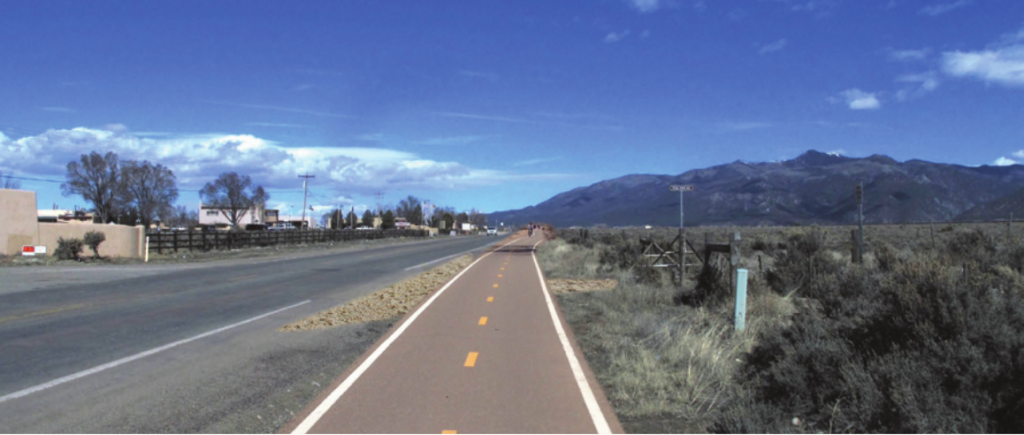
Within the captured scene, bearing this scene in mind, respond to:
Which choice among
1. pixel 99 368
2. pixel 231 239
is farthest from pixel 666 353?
pixel 231 239

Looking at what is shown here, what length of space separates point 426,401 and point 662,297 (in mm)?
9571

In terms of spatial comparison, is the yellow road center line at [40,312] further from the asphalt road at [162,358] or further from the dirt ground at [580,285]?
the dirt ground at [580,285]

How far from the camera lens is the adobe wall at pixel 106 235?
33094 millimetres

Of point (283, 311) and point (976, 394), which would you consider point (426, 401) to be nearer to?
point (976, 394)

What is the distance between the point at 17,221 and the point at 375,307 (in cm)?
2610

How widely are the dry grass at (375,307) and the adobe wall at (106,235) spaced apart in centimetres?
2001

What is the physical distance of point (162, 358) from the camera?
358 inches

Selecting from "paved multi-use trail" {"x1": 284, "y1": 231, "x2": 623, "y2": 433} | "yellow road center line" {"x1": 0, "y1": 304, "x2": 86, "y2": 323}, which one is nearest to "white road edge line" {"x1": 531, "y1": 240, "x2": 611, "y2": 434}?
"paved multi-use trail" {"x1": 284, "y1": 231, "x2": 623, "y2": 433}

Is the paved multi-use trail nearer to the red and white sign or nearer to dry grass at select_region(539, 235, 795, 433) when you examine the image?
dry grass at select_region(539, 235, 795, 433)

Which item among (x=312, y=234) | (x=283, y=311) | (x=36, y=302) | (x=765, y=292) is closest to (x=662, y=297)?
(x=765, y=292)

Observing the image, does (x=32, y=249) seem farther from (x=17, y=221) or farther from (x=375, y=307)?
(x=375, y=307)

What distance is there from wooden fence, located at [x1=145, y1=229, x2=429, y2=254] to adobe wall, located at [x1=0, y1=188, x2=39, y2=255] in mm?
5718

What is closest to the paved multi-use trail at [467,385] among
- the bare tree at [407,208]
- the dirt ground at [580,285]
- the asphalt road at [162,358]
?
the asphalt road at [162,358]

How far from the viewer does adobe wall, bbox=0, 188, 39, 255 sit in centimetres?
3145
